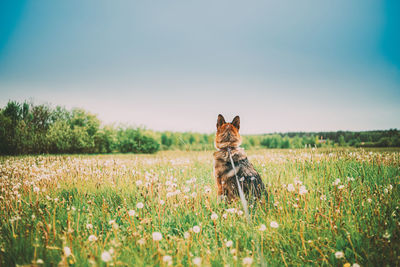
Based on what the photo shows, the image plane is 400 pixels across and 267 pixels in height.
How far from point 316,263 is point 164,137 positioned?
33.1 metres

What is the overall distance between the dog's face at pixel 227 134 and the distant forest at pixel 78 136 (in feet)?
8.06

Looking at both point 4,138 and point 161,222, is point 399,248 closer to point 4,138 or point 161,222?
point 161,222

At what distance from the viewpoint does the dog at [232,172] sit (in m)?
3.88

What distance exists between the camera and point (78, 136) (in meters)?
20.2

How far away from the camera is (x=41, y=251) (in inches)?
85.4

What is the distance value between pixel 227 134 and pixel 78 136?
2127 centimetres

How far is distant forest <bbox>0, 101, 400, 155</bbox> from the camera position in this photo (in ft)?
47.1

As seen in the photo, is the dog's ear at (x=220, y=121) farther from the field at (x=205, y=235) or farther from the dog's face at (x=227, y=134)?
the field at (x=205, y=235)

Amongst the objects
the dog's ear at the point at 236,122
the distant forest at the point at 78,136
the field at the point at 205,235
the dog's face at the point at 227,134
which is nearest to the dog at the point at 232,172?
the dog's face at the point at 227,134

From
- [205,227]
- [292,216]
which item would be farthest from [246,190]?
[205,227]

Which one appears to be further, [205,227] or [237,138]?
[237,138]

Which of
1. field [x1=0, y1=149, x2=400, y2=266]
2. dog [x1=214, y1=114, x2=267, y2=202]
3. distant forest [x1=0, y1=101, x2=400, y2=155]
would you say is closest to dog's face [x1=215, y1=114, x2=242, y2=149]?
dog [x1=214, y1=114, x2=267, y2=202]

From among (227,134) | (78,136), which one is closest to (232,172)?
(227,134)

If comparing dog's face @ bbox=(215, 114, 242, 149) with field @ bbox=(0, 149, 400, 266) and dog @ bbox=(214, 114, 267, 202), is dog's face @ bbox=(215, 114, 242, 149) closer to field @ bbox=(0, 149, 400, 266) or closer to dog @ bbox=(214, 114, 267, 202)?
dog @ bbox=(214, 114, 267, 202)
